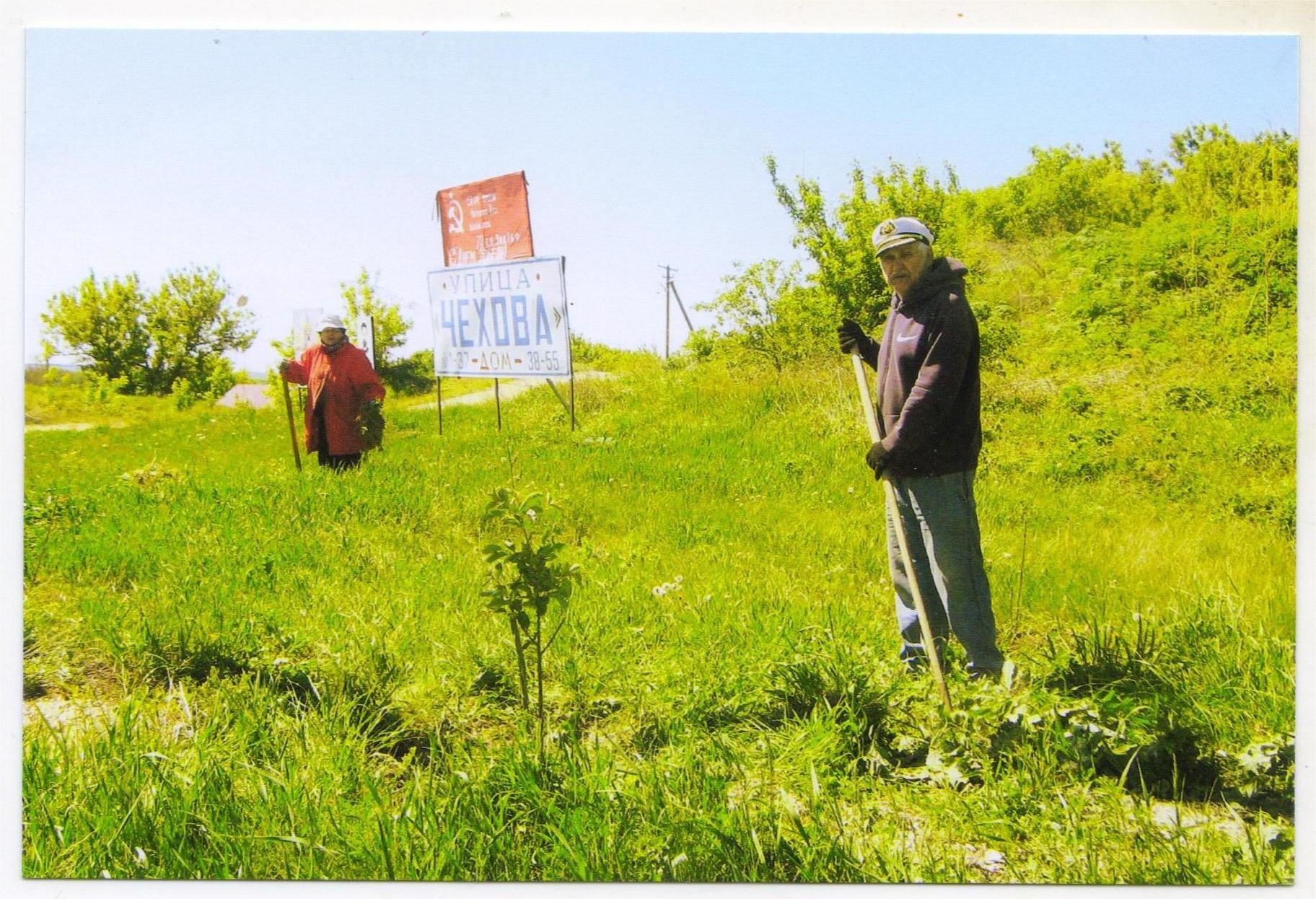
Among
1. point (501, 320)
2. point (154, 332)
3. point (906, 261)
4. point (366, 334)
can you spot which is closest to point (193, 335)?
point (154, 332)

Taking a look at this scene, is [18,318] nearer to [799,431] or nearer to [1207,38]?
[799,431]

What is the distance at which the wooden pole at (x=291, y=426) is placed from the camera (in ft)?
13.9

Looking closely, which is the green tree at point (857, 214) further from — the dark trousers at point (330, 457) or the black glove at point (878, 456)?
the dark trousers at point (330, 457)

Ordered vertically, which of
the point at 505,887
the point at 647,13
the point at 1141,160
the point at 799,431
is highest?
the point at 647,13

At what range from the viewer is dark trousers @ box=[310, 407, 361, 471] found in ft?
14.3

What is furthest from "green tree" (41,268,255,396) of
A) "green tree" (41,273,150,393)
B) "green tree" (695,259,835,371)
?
"green tree" (695,259,835,371)

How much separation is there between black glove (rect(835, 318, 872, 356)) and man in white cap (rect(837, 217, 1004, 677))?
205mm

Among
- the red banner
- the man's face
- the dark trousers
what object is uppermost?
the red banner

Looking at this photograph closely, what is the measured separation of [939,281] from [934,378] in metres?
0.35

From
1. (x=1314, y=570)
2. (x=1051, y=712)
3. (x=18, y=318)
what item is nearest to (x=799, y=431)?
(x=1051, y=712)

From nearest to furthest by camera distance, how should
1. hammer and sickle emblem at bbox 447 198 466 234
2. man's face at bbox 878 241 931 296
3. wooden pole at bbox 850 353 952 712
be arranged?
1. wooden pole at bbox 850 353 952 712
2. man's face at bbox 878 241 931 296
3. hammer and sickle emblem at bbox 447 198 466 234

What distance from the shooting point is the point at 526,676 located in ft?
11.3

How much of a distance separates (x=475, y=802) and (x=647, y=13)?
9.39 feet

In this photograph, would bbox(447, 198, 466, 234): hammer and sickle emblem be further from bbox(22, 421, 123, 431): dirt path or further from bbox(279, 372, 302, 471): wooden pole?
bbox(22, 421, 123, 431): dirt path
